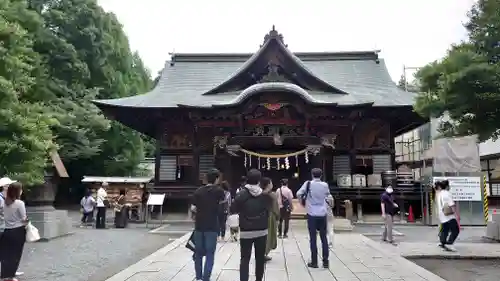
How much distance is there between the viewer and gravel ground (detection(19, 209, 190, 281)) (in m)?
8.23

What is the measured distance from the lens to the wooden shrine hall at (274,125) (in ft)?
65.1

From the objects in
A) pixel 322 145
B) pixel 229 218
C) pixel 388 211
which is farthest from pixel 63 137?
pixel 388 211

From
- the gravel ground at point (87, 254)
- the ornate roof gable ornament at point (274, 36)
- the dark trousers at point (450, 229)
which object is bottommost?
the gravel ground at point (87, 254)

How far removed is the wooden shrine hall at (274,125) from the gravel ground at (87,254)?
6.54 m

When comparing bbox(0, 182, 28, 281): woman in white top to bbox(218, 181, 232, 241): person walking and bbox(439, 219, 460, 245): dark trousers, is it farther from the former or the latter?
bbox(439, 219, 460, 245): dark trousers

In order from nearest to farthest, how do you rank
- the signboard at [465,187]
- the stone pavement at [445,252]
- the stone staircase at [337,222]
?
the stone pavement at [445,252] → the stone staircase at [337,222] → the signboard at [465,187]

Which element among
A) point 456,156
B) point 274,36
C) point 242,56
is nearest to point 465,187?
point 456,156

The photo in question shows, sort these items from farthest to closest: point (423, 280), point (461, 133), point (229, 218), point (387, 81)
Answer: point (387, 81)
point (461, 133)
point (229, 218)
point (423, 280)

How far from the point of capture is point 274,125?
20703 mm

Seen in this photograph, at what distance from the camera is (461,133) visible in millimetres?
12789

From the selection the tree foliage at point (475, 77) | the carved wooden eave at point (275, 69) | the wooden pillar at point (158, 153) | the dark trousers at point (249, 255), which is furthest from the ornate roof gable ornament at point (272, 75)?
the dark trousers at point (249, 255)

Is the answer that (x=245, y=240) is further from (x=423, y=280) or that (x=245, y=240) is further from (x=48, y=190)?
(x=48, y=190)

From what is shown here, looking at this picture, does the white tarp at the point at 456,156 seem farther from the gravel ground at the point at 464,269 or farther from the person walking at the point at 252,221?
the person walking at the point at 252,221

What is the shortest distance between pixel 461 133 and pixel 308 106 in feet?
25.2
